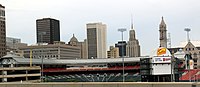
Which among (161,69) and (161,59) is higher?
(161,59)

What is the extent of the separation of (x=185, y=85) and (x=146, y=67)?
58284 millimetres

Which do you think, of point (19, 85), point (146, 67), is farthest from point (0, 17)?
point (19, 85)

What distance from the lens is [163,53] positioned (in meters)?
71.7

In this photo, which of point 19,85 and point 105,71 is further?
point 105,71

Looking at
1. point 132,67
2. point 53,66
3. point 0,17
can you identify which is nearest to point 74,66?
point 53,66

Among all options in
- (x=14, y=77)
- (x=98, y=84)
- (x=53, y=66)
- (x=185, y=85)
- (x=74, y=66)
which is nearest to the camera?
(x=185, y=85)

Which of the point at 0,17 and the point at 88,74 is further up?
the point at 0,17

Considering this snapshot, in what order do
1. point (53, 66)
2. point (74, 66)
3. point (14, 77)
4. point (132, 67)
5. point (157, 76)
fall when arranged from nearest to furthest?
point (157, 76)
point (14, 77)
point (132, 67)
point (53, 66)
point (74, 66)

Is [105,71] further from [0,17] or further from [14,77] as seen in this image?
[0,17]

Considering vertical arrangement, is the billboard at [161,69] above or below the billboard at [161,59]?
below

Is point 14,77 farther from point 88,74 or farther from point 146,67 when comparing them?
point 88,74

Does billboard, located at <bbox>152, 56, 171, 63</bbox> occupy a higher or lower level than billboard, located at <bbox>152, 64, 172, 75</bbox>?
higher

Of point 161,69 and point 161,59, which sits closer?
point 161,59

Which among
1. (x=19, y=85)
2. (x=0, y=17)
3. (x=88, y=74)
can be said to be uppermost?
(x=0, y=17)
